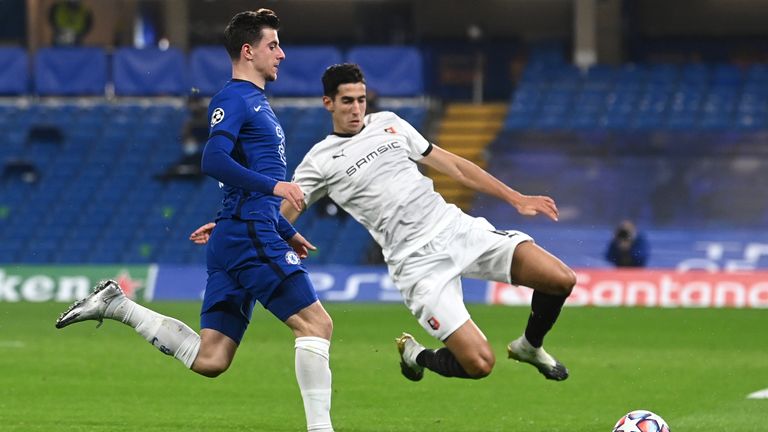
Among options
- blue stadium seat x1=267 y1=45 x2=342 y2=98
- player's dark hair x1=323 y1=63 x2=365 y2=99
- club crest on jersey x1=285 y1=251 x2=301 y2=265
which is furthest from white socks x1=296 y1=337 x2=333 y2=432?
blue stadium seat x1=267 y1=45 x2=342 y2=98

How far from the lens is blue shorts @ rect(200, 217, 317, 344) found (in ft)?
27.5

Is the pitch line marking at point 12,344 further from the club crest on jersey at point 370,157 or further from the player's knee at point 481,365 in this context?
the player's knee at point 481,365

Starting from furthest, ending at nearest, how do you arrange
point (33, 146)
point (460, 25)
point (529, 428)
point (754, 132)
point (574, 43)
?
point (460, 25)
point (574, 43)
point (33, 146)
point (754, 132)
point (529, 428)

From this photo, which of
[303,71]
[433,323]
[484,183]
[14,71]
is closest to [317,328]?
[433,323]

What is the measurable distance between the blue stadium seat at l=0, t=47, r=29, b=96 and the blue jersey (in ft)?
83.0

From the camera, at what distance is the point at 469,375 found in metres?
8.95

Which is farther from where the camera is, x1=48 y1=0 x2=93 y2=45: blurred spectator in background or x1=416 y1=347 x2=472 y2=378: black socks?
x1=48 y1=0 x2=93 y2=45: blurred spectator in background

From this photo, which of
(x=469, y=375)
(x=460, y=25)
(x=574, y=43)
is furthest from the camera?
(x=460, y=25)

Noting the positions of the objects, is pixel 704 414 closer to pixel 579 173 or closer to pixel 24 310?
pixel 24 310

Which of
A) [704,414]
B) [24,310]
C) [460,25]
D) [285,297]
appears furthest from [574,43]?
[285,297]

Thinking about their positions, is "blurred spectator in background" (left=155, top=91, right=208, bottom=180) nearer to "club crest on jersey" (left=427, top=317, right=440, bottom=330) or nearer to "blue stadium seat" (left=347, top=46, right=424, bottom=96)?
"blue stadium seat" (left=347, top=46, right=424, bottom=96)

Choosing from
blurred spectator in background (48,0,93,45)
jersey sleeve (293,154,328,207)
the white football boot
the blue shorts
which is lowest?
blurred spectator in background (48,0,93,45)

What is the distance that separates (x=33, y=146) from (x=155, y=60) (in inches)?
125

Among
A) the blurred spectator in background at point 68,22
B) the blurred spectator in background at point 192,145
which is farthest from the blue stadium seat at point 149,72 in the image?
the blurred spectator in background at point 68,22
